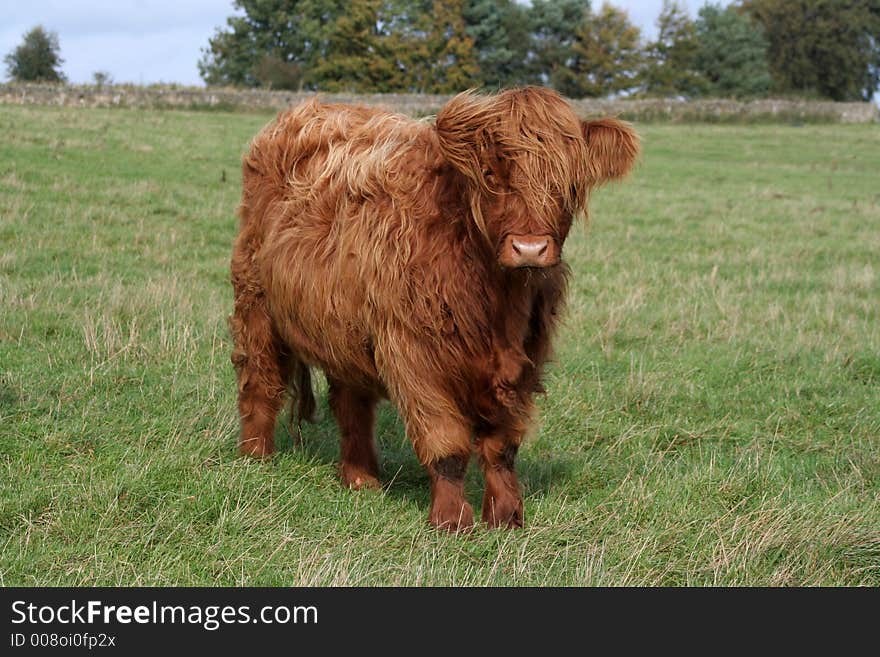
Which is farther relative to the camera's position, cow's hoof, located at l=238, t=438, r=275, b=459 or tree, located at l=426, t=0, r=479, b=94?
tree, located at l=426, t=0, r=479, b=94

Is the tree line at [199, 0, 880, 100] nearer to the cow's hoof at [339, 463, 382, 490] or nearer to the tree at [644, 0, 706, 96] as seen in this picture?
the tree at [644, 0, 706, 96]

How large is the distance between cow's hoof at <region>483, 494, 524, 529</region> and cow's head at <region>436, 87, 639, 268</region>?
1169 mm

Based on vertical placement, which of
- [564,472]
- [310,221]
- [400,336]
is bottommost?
[564,472]

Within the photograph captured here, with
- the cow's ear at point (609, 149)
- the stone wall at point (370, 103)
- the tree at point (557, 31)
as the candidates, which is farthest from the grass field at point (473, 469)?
the tree at point (557, 31)

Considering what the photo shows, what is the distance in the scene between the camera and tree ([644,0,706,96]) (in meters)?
62.2

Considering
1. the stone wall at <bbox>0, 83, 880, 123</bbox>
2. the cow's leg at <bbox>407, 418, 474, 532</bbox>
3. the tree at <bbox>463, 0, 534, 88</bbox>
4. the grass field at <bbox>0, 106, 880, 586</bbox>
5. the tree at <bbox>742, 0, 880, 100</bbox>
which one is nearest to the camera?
the grass field at <bbox>0, 106, 880, 586</bbox>

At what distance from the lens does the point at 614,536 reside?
412cm

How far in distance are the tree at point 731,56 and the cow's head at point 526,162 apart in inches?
2537

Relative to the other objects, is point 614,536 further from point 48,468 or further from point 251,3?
point 251,3

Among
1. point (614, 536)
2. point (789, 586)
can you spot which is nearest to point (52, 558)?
point (614, 536)

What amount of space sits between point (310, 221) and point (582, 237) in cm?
825

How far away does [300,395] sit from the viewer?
532cm

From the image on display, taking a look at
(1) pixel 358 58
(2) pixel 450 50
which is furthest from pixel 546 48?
(1) pixel 358 58

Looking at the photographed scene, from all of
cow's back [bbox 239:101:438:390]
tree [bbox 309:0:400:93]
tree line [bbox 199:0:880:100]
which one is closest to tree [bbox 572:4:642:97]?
tree line [bbox 199:0:880:100]
